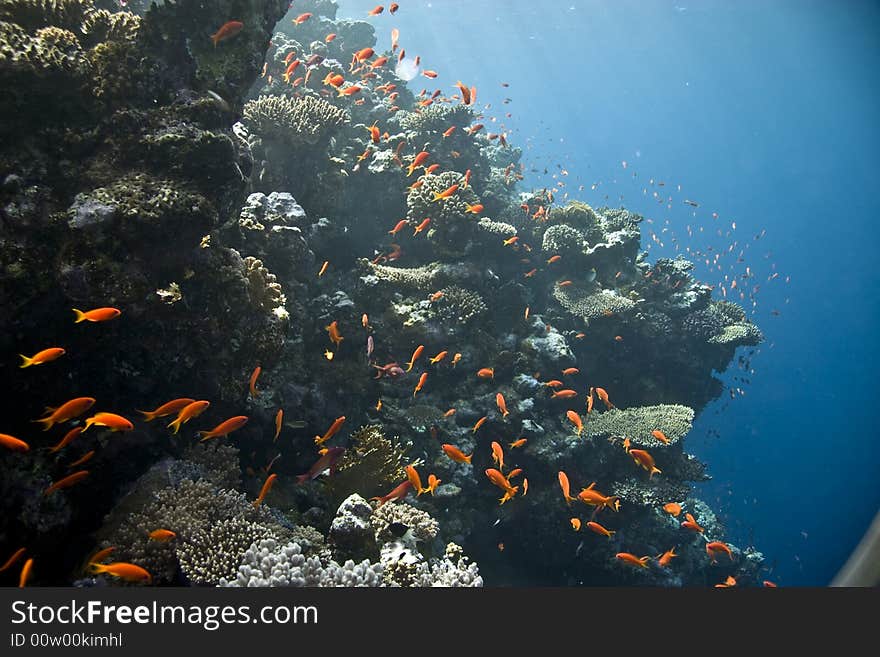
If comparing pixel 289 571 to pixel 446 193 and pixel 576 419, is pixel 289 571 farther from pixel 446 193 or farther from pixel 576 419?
pixel 446 193

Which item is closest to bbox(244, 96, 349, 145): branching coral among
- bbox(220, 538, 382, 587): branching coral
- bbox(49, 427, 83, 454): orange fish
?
bbox(49, 427, 83, 454): orange fish

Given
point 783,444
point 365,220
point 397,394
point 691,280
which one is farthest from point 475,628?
point 783,444

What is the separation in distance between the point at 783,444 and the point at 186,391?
410ft

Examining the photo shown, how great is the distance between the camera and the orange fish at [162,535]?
3.79m

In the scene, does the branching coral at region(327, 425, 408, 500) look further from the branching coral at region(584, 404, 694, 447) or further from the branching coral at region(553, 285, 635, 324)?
the branching coral at region(553, 285, 635, 324)

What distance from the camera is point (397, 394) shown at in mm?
8094

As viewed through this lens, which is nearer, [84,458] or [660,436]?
[84,458]

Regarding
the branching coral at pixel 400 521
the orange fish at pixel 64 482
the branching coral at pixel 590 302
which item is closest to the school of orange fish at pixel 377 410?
the orange fish at pixel 64 482

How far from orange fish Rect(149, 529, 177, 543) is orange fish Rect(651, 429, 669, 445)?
27.7ft

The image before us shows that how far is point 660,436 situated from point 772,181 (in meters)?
192

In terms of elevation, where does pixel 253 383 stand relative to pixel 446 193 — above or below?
below

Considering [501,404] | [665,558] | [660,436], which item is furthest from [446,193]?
[665,558]

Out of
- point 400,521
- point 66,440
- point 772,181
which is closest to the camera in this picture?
point 66,440

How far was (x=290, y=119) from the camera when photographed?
8680 mm
